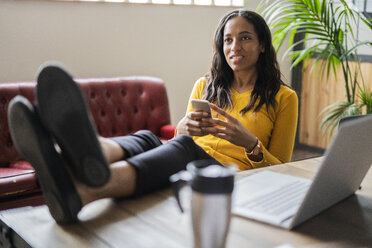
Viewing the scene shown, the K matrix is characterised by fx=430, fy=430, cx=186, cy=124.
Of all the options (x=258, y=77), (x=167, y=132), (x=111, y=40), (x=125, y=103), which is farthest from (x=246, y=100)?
(x=111, y=40)

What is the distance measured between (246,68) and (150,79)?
1.44m

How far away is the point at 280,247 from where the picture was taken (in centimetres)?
84

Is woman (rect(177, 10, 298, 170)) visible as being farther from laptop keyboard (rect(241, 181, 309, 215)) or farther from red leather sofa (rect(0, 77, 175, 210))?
red leather sofa (rect(0, 77, 175, 210))

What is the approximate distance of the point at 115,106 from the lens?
313 centimetres

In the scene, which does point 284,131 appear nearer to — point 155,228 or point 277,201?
point 277,201

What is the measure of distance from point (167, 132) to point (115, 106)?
0.43 meters

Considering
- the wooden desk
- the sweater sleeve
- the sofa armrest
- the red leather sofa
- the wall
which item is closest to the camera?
the wooden desk

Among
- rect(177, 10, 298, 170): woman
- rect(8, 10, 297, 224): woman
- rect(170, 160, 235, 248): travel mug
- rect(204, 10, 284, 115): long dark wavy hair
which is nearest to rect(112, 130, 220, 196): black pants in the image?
rect(8, 10, 297, 224): woman

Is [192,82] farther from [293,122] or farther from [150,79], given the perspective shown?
[293,122]

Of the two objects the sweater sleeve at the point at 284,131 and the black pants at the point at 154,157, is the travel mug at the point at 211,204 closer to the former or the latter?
the black pants at the point at 154,157

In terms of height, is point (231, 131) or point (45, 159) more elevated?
point (45, 159)

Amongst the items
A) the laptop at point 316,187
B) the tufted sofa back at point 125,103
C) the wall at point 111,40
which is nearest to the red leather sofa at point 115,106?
the tufted sofa back at point 125,103

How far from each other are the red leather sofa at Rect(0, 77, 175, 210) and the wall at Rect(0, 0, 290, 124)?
302 mm

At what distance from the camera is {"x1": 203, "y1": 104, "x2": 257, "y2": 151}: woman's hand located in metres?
1.69
